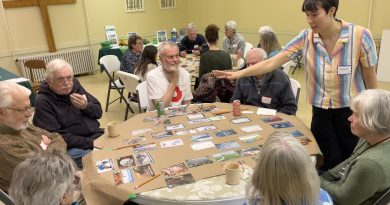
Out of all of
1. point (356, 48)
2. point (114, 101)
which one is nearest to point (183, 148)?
point (356, 48)

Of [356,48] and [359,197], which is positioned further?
[356,48]

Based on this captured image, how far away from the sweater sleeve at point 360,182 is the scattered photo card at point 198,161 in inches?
27.0

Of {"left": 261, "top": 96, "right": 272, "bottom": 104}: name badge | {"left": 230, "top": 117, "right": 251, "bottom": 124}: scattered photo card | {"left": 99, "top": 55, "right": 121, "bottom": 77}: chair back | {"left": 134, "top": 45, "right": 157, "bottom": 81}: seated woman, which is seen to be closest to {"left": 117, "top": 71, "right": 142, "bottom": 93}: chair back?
{"left": 134, "top": 45, "right": 157, "bottom": 81}: seated woman

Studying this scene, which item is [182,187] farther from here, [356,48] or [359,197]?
[356,48]

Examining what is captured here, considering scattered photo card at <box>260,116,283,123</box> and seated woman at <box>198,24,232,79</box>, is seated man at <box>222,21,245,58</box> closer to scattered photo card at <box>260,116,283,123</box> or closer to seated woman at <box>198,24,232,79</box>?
seated woman at <box>198,24,232,79</box>

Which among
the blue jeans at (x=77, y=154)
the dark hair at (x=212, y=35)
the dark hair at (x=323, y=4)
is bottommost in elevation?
the blue jeans at (x=77, y=154)

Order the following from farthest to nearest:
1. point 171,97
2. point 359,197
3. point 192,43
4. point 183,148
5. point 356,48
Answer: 1. point 192,43
2. point 171,97
3. point 356,48
4. point 183,148
5. point 359,197

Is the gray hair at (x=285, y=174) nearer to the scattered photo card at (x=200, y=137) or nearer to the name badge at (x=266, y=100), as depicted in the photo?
the scattered photo card at (x=200, y=137)

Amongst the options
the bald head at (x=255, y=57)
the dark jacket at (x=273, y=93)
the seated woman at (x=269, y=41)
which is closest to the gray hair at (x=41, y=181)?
the dark jacket at (x=273, y=93)

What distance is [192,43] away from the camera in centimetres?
586

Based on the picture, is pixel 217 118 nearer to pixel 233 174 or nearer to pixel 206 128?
pixel 206 128

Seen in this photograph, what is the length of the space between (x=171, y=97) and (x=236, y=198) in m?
1.62

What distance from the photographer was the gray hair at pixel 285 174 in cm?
111

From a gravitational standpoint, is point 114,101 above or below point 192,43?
below
